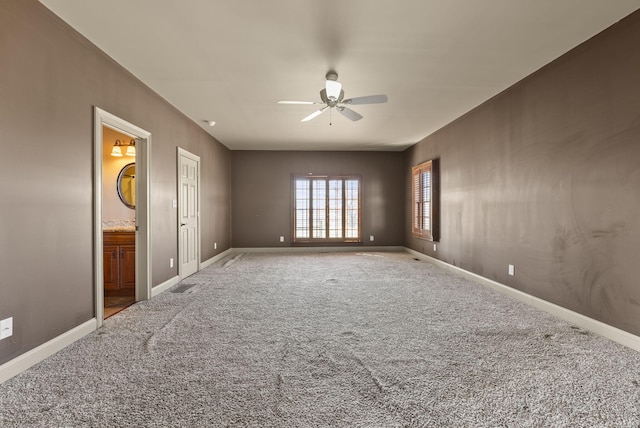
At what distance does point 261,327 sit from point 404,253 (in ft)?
18.9

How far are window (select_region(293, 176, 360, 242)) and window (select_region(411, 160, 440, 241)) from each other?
1.60 metres

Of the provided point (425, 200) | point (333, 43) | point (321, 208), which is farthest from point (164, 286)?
point (425, 200)

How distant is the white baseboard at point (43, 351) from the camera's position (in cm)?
212

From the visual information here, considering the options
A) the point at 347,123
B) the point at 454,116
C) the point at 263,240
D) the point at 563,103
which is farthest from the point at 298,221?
the point at 563,103

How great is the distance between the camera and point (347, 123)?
5.79m

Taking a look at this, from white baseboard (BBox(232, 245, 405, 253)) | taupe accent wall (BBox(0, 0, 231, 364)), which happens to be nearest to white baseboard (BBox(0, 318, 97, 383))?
taupe accent wall (BBox(0, 0, 231, 364))

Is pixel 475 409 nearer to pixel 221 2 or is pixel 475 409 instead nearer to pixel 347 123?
pixel 221 2

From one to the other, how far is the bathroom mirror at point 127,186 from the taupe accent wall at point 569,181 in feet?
17.4

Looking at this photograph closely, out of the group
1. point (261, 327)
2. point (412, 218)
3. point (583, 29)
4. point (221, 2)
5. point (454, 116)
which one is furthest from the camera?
point (412, 218)

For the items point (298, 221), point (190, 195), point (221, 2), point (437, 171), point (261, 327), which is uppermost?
point (221, 2)

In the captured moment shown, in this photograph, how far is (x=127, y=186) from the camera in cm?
487

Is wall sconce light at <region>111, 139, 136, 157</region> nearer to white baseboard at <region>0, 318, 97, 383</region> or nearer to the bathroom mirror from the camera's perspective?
the bathroom mirror

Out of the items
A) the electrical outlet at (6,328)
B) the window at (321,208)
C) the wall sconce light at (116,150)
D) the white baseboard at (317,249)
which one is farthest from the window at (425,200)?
the electrical outlet at (6,328)

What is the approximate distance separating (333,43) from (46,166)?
260cm
